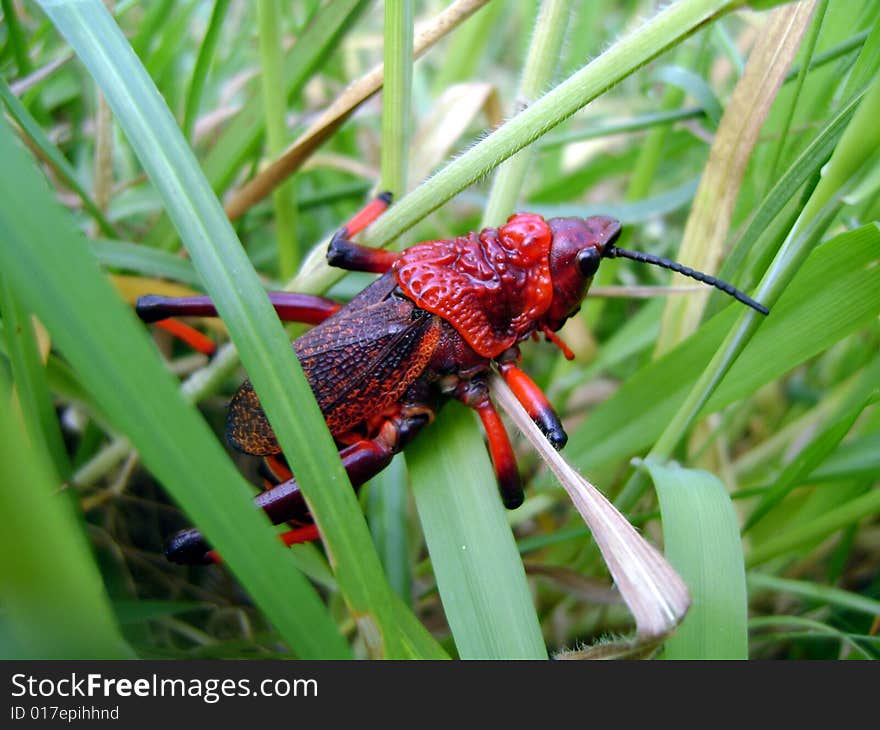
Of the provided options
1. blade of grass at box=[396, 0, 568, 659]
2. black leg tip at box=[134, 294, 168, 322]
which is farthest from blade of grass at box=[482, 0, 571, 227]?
black leg tip at box=[134, 294, 168, 322]

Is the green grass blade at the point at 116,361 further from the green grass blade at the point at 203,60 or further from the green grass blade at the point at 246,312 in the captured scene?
the green grass blade at the point at 203,60

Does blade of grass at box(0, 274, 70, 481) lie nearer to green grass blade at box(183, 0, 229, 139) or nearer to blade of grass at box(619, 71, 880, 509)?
green grass blade at box(183, 0, 229, 139)

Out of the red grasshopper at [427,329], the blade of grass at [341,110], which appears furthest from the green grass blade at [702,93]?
the blade of grass at [341,110]

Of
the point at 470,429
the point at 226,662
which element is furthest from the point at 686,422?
the point at 226,662

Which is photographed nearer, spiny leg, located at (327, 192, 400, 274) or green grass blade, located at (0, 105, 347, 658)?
green grass blade, located at (0, 105, 347, 658)

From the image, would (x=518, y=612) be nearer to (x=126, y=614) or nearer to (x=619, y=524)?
(x=619, y=524)

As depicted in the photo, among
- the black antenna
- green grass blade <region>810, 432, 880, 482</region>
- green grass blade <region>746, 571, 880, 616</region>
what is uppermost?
the black antenna

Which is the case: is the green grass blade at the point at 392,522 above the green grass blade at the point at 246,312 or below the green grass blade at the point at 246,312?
below
